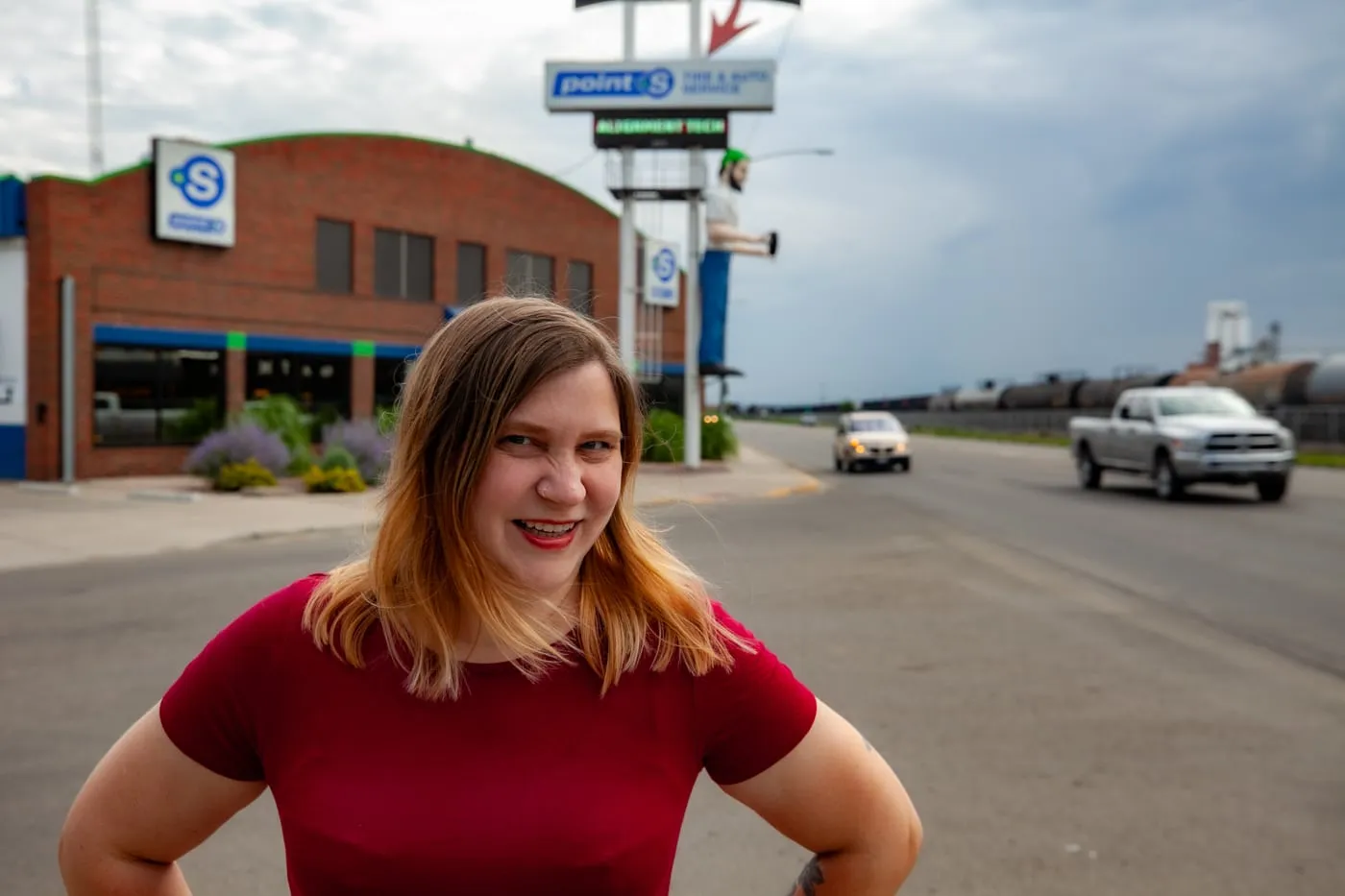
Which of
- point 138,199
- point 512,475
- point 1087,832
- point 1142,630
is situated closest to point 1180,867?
point 1087,832

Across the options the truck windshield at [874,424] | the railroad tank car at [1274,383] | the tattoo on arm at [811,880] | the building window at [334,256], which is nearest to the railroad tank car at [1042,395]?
the railroad tank car at [1274,383]

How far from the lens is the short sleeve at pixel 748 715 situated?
1742 millimetres

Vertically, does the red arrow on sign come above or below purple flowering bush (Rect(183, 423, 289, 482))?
above

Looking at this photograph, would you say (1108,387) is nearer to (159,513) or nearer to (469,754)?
(159,513)

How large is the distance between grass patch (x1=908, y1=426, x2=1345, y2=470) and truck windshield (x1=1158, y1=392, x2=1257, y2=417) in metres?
11.0

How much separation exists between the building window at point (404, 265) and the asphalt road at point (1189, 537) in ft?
42.8

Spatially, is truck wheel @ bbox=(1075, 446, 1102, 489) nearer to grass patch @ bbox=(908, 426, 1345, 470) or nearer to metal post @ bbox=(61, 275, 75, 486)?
grass patch @ bbox=(908, 426, 1345, 470)

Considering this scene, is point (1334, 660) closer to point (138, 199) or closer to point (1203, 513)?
point (1203, 513)

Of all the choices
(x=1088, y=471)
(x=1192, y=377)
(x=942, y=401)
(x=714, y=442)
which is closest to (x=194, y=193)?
(x=714, y=442)

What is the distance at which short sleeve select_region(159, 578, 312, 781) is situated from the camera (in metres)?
1.70

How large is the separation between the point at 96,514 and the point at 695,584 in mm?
16736

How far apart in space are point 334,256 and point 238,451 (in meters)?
9.32

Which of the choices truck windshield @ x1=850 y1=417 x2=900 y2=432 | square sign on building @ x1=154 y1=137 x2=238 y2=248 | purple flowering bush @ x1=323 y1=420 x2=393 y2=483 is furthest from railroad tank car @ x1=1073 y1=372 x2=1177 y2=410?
square sign on building @ x1=154 y1=137 x2=238 y2=248

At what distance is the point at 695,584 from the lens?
6.40ft
